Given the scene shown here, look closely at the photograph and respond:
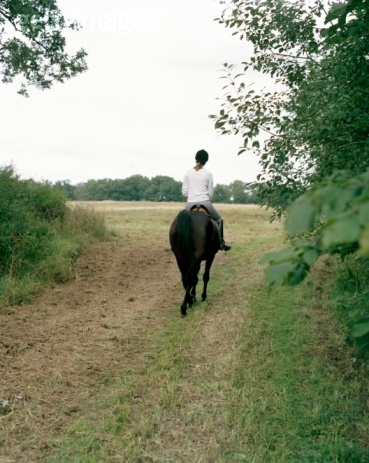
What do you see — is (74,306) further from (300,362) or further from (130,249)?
(130,249)

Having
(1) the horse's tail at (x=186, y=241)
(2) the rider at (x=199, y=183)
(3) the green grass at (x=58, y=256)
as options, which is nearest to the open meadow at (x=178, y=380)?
(3) the green grass at (x=58, y=256)

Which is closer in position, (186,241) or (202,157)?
(186,241)

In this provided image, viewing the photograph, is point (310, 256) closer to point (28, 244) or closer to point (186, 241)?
point (186, 241)

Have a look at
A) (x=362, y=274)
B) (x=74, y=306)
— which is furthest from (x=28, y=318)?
(x=362, y=274)

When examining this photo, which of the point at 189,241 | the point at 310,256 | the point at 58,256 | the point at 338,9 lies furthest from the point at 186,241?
the point at 310,256

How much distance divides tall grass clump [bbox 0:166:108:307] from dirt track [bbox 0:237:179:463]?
1.35ft

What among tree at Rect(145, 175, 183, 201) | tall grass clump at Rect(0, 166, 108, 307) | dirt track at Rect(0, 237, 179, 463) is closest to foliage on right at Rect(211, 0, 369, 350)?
dirt track at Rect(0, 237, 179, 463)

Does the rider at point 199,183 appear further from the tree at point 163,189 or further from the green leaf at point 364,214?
the tree at point 163,189

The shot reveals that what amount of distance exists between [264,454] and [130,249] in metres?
10.6

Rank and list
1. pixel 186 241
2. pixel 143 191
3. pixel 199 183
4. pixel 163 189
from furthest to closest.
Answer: pixel 143 191 → pixel 163 189 → pixel 199 183 → pixel 186 241

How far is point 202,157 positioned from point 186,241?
6.29ft

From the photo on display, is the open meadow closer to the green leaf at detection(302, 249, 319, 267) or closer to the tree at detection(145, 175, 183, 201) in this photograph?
the green leaf at detection(302, 249, 319, 267)

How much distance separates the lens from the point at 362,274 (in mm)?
7785

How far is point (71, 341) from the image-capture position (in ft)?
19.9
